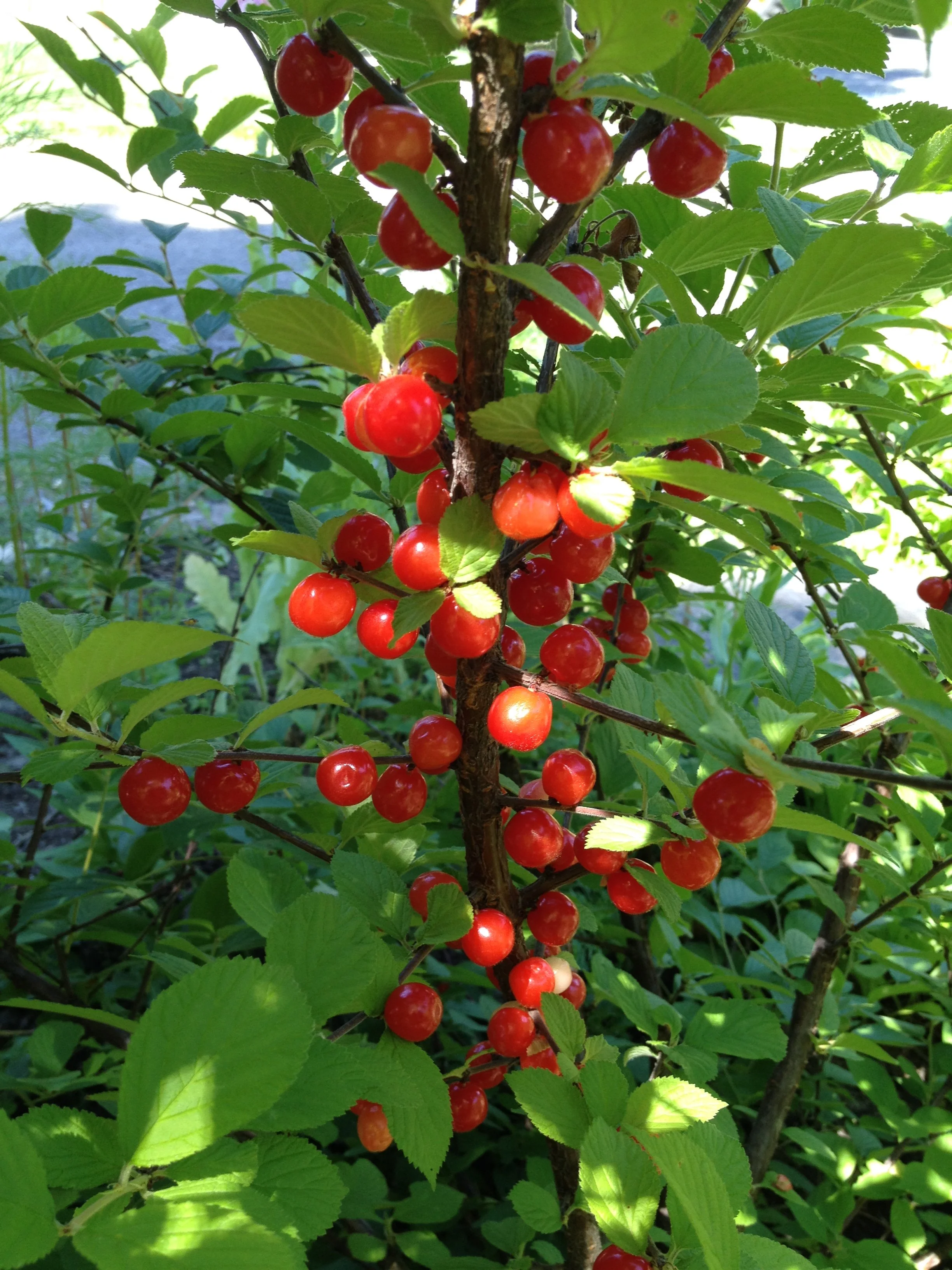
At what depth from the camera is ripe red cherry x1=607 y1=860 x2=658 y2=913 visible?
1.97ft

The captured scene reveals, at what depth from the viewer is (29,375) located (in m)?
1.78

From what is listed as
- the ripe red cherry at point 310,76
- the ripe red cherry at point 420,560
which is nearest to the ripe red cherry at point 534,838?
the ripe red cherry at point 420,560

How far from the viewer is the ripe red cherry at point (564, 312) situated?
435 mm

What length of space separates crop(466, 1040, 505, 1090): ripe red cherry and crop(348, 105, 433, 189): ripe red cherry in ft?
1.92

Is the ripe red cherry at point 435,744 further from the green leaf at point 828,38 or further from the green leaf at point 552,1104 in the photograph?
the green leaf at point 828,38

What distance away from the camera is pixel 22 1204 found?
31 cm

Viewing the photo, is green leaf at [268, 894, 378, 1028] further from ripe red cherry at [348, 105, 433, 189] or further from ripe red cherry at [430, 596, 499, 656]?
ripe red cherry at [348, 105, 433, 189]

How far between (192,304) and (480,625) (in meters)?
0.80

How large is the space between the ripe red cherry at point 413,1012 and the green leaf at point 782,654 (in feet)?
0.91

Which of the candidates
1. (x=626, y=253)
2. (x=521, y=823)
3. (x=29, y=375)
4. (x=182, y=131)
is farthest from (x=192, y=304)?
A: (x=29, y=375)

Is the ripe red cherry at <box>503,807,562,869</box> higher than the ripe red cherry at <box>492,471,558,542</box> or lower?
lower

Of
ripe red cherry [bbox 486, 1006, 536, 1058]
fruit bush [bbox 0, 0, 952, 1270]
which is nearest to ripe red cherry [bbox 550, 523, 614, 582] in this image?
fruit bush [bbox 0, 0, 952, 1270]

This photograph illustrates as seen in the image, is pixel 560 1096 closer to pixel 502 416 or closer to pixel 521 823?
pixel 521 823

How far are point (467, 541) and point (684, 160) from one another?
0.69 ft
